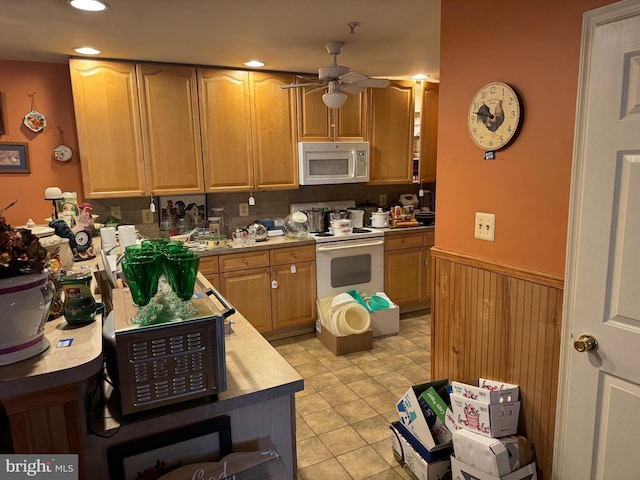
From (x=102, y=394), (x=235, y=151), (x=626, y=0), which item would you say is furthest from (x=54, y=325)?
(x=235, y=151)

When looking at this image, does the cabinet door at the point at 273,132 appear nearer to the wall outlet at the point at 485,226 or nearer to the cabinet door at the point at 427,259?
the cabinet door at the point at 427,259

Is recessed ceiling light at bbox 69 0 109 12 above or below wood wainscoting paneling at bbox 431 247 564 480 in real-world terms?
above

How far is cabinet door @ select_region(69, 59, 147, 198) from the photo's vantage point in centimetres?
323

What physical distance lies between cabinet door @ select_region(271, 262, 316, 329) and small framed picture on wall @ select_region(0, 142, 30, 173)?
2069mm

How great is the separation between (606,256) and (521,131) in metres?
0.60

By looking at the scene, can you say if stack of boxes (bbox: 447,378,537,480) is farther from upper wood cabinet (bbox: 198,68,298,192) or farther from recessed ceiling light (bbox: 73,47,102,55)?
recessed ceiling light (bbox: 73,47,102,55)

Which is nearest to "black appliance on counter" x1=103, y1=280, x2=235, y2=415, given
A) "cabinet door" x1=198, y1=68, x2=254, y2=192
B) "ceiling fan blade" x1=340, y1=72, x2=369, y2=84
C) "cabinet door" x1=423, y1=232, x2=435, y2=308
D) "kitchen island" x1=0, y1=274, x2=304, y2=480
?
"kitchen island" x1=0, y1=274, x2=304, y2=480

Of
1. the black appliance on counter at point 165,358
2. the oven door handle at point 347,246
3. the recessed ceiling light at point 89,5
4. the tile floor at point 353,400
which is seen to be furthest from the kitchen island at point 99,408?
the oven door handle at point 347,246

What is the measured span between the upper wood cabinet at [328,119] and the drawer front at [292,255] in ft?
3.34

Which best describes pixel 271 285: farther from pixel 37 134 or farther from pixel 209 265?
pixel 37 134

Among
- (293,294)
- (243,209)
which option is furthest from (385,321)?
(243,209)

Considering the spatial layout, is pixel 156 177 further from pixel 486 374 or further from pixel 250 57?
pixel 486 374

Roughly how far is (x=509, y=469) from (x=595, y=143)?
1303 mm

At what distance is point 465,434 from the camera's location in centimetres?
187
